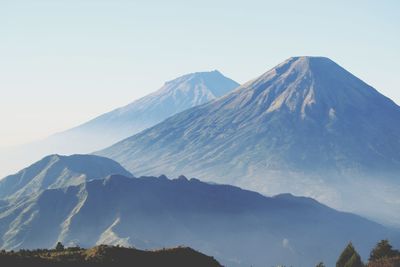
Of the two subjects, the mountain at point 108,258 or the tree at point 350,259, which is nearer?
the mountain at point 108,258

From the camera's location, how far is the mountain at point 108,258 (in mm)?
53500

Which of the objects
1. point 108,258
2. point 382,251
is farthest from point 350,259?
point 108,258

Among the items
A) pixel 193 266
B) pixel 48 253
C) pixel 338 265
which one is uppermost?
pixel 48 253

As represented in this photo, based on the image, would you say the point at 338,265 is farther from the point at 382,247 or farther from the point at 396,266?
the point at 396,266

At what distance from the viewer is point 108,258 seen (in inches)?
2218

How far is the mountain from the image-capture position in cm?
5350

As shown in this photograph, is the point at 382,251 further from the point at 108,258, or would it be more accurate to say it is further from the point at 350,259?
the point at 108,258

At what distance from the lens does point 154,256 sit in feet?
196

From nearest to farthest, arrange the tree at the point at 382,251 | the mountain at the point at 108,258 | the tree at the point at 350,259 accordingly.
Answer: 1. the mountain at the point at 108,258
2. the tree at the point at 350,259
3. the tree at the point at 382,251

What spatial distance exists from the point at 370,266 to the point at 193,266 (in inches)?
1512

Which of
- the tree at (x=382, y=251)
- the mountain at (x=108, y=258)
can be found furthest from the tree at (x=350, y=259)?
the mountain at (x=108, y=258)

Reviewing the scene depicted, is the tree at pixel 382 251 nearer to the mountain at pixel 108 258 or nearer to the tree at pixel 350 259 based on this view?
the tree at pixel 350 259

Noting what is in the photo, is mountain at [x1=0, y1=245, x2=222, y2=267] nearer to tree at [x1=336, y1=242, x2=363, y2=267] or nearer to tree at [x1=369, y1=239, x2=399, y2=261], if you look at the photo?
tree at [x1=336, y1=242, x2=363, y2=267]

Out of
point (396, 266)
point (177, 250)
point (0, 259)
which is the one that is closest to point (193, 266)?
point (177, 250)
